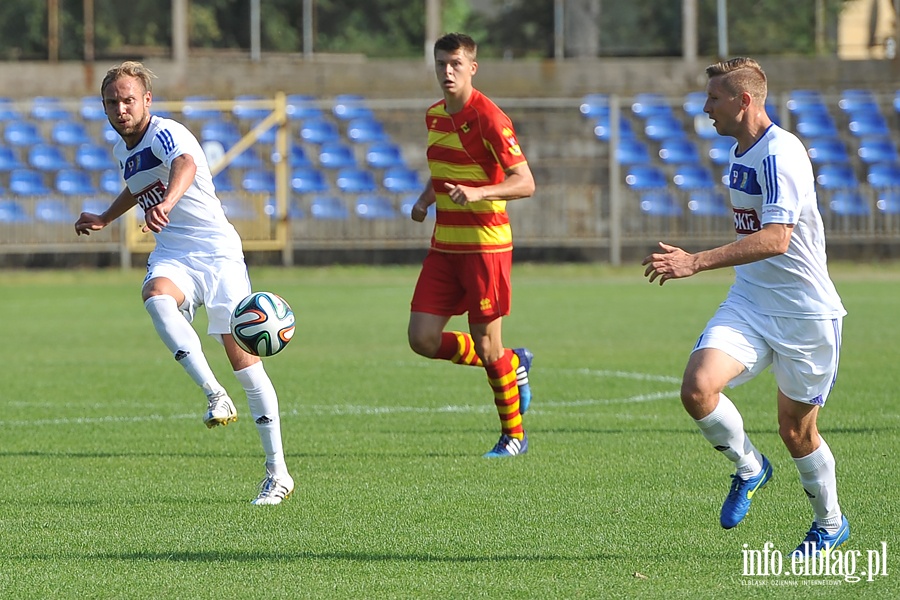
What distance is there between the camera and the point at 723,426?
5.35 meters

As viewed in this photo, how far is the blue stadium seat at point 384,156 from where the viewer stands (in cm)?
2442

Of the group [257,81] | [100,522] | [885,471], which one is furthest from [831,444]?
[257,81]

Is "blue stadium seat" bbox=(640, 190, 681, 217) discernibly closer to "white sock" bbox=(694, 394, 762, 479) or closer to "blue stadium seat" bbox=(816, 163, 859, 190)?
"blue stadium seat" bbox=(816, 163, 859, 190)

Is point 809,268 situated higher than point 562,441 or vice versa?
point 809,268

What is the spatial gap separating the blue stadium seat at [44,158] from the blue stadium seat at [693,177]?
36.0ft

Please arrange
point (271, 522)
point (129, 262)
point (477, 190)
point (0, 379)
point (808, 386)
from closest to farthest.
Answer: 1. point (808, 386)
2. point (271, 522)
3. point (477, 190)
4. point (0, 379)
5. point (129, 262)

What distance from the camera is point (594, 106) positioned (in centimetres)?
2400

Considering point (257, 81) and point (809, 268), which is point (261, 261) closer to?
point (257, 81)

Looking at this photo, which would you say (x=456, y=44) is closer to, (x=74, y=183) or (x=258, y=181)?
(x=258, y=181)

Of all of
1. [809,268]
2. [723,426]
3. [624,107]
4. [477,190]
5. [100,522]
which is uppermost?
[624,107]

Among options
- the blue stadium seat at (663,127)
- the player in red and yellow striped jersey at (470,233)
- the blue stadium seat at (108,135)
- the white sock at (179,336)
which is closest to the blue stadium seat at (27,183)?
the blue stadium seat at (108,135)

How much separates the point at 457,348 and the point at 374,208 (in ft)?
51.8

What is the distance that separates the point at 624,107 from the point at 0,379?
52.0 feet

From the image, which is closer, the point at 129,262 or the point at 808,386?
the point at 808,386
